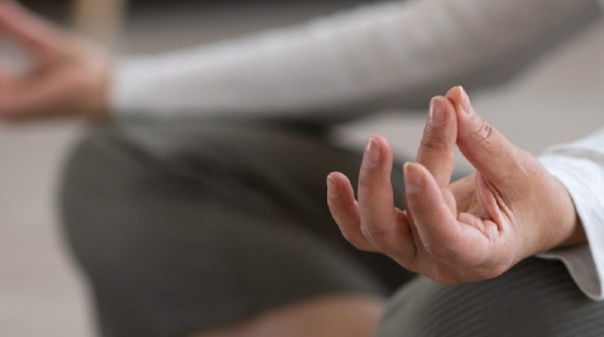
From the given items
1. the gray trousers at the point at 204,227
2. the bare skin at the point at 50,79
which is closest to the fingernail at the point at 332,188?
the gray trousers at the point at 204,227

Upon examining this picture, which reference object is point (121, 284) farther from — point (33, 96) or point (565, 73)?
point (565, 73)

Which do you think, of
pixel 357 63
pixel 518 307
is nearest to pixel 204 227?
pixel 357 63

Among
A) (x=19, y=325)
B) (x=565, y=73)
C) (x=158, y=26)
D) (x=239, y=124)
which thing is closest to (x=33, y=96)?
(x=239, y=124)

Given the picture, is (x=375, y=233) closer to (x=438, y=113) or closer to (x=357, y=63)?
(x=438, y=113)

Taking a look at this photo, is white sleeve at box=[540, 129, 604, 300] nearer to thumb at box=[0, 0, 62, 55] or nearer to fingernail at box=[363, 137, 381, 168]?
fingernail at box=[363, 137, 381, 168]

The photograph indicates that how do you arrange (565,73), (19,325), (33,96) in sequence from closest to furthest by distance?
(33,96)
(19,325)
(565,73)

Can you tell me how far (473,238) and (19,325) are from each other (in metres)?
0.66

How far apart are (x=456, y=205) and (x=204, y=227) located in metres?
0.27

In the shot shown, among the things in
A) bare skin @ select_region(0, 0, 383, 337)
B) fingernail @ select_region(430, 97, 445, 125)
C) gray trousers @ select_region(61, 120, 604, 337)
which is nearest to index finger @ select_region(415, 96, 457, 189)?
fingernail @ select_region(430, 97, 445, 125)

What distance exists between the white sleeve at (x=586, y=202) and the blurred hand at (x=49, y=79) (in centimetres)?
39

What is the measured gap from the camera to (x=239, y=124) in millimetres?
565

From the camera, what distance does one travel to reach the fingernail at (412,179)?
0.69 ft

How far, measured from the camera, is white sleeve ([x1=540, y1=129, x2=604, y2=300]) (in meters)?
0.26

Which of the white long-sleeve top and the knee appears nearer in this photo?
the knee
